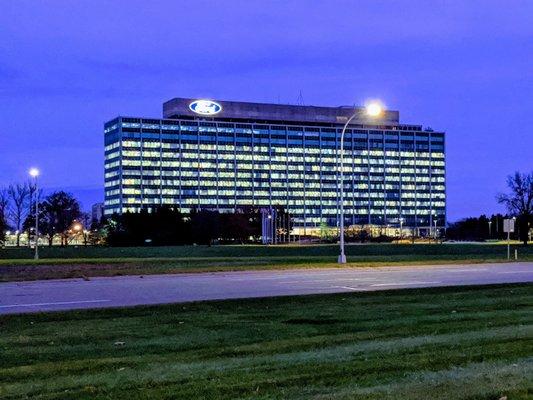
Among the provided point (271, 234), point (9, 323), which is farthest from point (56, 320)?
point (271, 234)

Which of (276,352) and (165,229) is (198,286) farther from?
(165,229)

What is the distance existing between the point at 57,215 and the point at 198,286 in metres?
142

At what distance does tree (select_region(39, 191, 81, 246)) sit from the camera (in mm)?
158250

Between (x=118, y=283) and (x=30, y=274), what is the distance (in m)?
7.01

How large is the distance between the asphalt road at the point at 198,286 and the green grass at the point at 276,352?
2812 mm

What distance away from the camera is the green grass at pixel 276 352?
7.75m

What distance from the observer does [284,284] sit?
2573cm

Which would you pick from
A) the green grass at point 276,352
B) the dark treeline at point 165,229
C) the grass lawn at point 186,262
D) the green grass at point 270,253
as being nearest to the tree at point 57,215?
the dark treeline at point 165,229

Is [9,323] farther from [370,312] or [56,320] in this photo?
[370,312]

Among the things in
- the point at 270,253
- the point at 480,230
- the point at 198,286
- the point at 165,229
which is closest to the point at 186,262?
the point at 198,286

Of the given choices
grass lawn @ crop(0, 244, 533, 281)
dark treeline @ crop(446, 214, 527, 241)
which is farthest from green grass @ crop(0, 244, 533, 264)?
dark treeline @ crop(446, 214, 527, 241)

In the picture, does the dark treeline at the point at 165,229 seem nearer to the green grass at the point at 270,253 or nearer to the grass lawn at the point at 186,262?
the green grass at the point at 270,253

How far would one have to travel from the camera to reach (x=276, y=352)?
10680 millimetres

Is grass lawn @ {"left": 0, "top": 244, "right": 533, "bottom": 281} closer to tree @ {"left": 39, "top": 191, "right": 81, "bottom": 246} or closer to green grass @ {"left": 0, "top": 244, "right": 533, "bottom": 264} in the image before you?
green grass @ {"left": 0, "top": 244, "right": 533, "bottom": 264}
